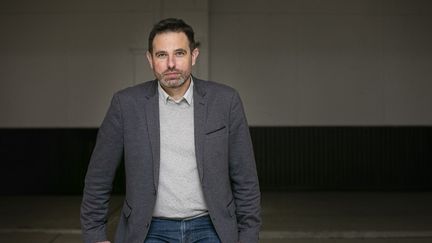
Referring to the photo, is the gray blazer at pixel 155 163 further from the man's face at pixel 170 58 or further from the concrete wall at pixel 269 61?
the concrete wall at pixel 269 61

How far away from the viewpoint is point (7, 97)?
32.1 feet

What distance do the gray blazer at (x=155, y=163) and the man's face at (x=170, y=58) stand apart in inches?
4.6

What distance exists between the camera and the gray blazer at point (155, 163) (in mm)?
2121

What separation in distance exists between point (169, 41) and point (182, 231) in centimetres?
71

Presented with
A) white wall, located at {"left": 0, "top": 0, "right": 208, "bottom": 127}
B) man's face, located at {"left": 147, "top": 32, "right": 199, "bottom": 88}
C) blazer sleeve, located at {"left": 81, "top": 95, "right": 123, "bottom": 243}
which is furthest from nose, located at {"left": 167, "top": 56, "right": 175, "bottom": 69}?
white wall, located at {"left": 0, "top": 0, "right": 208, "bottom": 127}

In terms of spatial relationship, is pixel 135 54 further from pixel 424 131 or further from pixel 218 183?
pixel 218 183

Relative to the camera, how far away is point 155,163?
2.10 m

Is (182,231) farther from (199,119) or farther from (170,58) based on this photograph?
(170,58)

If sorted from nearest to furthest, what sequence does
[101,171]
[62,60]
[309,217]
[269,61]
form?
1. [101,171]
2. [309,217]
3. [62,60]
4. [269,61]

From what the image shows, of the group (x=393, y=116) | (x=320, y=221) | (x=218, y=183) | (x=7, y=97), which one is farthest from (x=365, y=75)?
(x=218, y=183)

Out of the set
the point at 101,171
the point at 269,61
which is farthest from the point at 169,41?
the point at 269,61

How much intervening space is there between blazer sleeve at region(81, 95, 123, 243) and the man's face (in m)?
0.22

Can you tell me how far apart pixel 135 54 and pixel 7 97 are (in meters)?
2.34

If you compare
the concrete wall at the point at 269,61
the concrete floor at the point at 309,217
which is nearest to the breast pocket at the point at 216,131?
the concrete floor at the point at 309,217
